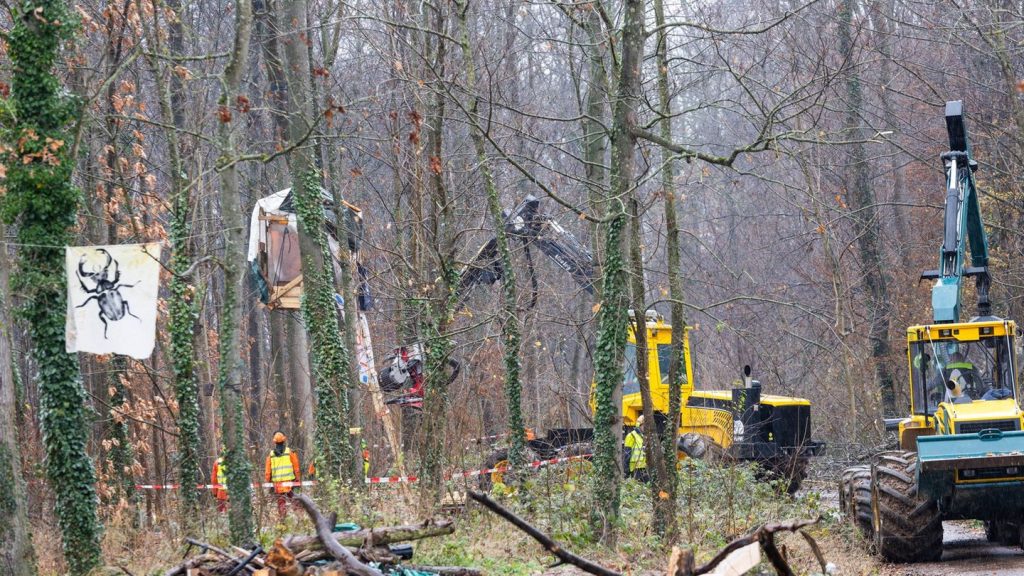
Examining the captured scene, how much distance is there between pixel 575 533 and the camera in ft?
43.5

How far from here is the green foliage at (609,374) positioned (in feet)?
42.6

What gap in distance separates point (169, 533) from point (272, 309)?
1113 cm

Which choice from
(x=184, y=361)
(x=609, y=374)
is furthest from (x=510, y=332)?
(x=184, y=361)

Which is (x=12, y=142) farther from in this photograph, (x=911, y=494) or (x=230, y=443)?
Result: (x=911, y=494)

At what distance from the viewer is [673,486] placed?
13.9 m

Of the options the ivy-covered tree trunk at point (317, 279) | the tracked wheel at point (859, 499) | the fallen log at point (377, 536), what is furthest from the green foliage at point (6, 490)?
the tracked wheel at point (859, 499)

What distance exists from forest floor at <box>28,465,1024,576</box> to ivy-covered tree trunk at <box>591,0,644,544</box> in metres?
0.39

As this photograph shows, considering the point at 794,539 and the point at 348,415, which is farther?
the point at 348,415

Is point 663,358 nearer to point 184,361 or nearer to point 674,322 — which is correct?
point 674,322

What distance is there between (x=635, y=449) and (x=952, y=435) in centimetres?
774

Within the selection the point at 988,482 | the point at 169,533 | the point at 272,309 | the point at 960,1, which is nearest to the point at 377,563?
the point at 169,533

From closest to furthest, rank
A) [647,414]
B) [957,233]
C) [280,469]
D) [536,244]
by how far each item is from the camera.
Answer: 1. [647,414]
2. [957,233]
3. [280,469]
4. [536,244]

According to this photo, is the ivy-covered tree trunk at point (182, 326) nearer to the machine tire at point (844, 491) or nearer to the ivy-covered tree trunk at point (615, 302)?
the ivy-covered tree trunk at point (615, 302)

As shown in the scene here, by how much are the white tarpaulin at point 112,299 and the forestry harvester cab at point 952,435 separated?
853 centimetres
